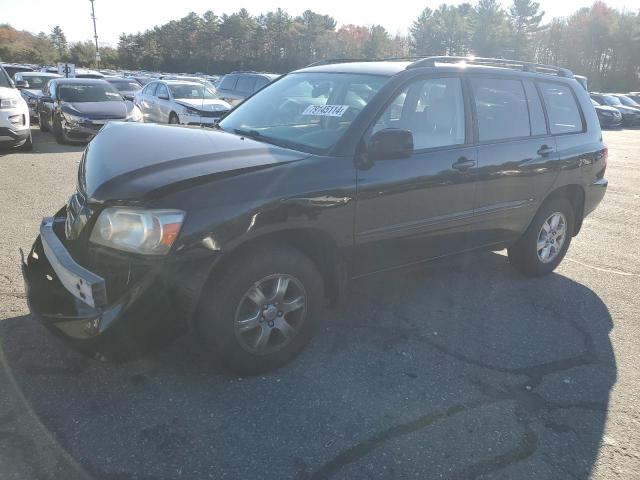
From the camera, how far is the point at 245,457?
2488mm

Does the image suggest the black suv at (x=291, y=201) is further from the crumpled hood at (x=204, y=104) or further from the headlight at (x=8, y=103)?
the crumpled hood at (x=204, y=104)

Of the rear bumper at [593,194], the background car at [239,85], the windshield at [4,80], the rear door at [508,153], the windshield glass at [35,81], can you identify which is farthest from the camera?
the windshield glass at [35,81]

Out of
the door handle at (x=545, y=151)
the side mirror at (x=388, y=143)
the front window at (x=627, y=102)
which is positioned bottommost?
the door handle at (x=545, y=151)

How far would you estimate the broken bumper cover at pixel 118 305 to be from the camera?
2582 millimetres

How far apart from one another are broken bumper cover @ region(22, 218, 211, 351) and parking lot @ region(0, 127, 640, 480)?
1.35 feet

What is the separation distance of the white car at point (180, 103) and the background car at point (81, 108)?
122 cm

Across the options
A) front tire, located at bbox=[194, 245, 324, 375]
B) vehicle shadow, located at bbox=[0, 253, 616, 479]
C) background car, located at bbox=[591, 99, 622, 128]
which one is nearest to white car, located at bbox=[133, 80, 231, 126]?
vehicle shadow, located at bbox=[0, 253, 616, 479]

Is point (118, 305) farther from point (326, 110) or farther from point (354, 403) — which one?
point (326, 110)

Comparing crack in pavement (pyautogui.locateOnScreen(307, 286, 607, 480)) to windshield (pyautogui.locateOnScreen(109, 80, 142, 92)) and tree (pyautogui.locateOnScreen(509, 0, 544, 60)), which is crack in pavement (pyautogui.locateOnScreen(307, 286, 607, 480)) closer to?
windshield (pyautogui.locateOnScreen(109, 80, 142, 92))

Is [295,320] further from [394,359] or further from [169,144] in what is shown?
[169,144]

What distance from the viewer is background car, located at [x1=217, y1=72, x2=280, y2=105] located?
16.8 meters

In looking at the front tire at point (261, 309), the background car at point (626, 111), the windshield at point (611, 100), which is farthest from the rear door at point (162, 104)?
the windshield at point (611, 100)

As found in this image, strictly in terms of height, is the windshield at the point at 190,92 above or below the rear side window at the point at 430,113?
above

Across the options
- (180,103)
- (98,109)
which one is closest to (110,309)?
(98,109)
